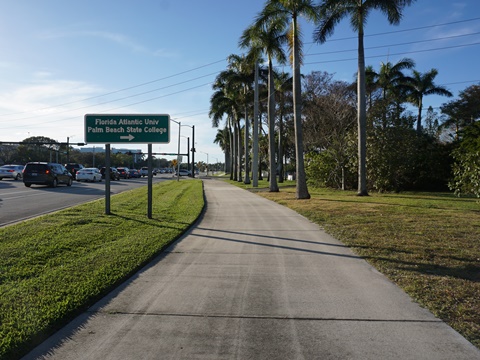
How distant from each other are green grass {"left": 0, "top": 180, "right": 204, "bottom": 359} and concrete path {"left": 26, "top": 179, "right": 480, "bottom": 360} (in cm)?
21

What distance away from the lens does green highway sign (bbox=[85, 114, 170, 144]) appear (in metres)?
12.5

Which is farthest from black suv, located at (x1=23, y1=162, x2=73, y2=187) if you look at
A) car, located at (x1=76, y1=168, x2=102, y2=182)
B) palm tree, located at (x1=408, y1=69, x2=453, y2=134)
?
palm tree, located at (x1=408, y1=69, x2=453, y2=134)

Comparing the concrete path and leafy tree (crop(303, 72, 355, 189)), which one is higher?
leafy tree (crop(303, 72, 355, 189))

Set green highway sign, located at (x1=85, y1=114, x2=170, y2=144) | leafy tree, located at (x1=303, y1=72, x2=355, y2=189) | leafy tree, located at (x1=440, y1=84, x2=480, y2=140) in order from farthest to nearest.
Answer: leafy tree, located at (x1=440, y1=84, x2=480, y2=140) → leafy tree, located at (x1=303, y1=72, x2=355, y2=189) → green highway sign, located at (x1=85, y1=114, x2=170, y2=144)

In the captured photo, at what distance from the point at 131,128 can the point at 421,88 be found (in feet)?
136

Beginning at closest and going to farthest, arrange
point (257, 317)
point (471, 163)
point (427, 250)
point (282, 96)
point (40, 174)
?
point (257, 317) < point (427, 250) < point (471, 163) < point (40, 174) < point (282, 96)

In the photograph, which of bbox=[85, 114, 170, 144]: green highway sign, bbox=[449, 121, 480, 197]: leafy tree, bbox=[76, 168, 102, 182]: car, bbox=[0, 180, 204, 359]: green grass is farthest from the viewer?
bbox=[76, 168, 102, 182]: car

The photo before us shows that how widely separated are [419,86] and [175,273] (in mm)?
45879

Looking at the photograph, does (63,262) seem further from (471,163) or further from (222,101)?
(222,101)

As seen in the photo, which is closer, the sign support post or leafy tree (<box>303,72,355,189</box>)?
the sign support post

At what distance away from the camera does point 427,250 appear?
26.1 ft

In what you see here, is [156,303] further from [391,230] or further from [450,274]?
[391,230]

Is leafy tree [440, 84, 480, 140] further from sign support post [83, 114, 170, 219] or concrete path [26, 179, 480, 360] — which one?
concrete path [26, 179, 480, 360]

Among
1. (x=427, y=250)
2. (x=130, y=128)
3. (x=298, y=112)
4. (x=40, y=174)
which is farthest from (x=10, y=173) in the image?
(x=427, y=250)
